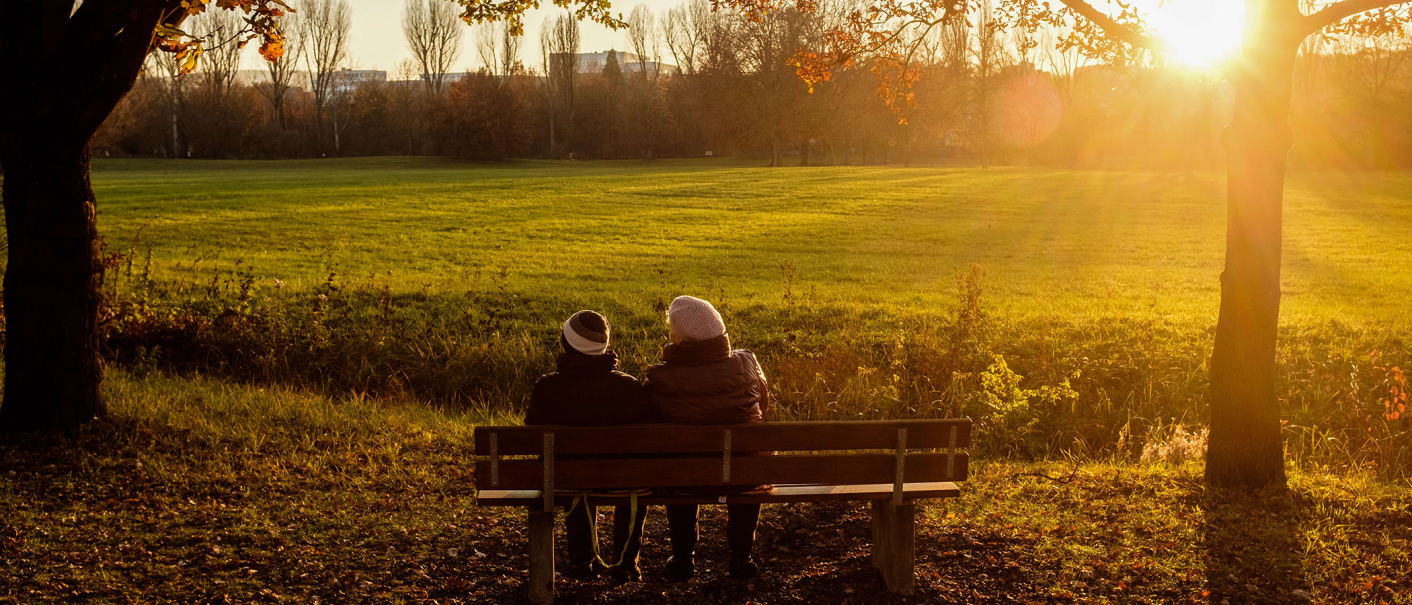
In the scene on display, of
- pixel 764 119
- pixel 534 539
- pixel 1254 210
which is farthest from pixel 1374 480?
pixel 764 119

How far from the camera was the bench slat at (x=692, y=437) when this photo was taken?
4168 millimetres

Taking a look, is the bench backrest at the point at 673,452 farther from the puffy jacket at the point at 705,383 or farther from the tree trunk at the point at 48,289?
the tree trunk at the point at 48,289

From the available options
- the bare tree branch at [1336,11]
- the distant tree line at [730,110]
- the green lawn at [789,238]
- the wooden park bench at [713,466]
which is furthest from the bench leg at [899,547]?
the distant tree line at [730,110]

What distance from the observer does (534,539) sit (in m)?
4.40

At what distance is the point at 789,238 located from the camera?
24438 mm

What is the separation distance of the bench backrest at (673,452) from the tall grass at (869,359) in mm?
4926

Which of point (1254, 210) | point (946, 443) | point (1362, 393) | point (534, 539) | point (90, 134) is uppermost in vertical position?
point (90, 134)

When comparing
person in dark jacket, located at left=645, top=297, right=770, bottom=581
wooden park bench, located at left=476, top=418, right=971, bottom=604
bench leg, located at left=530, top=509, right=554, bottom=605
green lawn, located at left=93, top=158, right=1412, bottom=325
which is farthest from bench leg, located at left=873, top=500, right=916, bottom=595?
green lawn, located at left=93, top=158, right=1412, bottom=325

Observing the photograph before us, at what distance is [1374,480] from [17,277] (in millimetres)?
9483

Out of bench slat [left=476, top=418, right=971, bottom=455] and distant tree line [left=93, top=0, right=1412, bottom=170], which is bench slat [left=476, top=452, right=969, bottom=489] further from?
distant tree line [left=93, top=0, right=1412, bottom=170]

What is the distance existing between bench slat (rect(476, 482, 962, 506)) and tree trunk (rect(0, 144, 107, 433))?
14.0ft

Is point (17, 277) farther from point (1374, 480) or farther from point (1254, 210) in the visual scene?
point (1374, 480)

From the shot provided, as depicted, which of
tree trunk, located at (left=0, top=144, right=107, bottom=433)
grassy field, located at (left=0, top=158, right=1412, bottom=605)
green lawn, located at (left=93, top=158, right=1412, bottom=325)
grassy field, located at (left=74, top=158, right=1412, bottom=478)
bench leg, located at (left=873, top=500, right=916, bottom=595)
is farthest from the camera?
green lawn, located at (left=93, top=158, right=1412, bottom=325)

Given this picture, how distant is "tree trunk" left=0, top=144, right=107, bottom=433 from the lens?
6.65 meters
